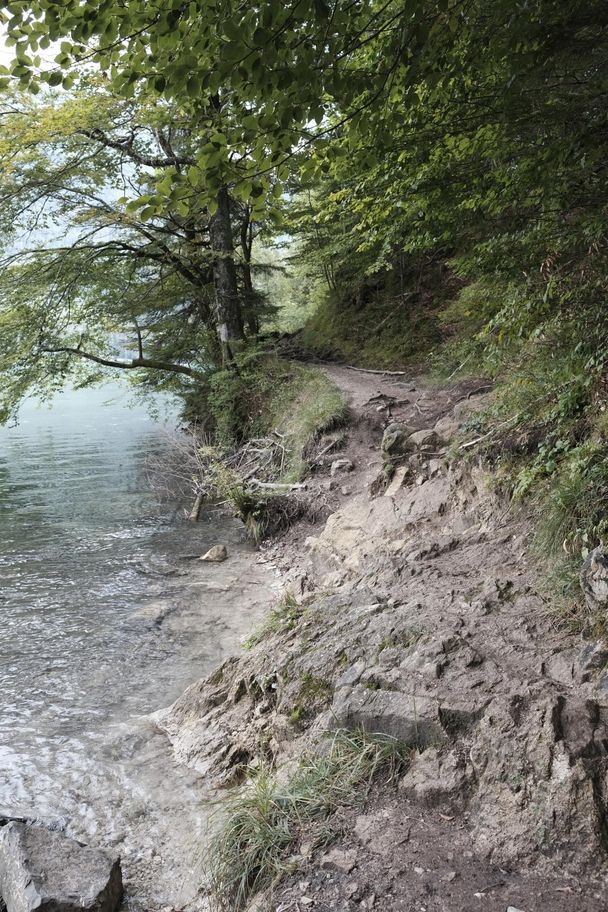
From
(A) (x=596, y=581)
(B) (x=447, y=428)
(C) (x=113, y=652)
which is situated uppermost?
(B) (x=447, y=428)

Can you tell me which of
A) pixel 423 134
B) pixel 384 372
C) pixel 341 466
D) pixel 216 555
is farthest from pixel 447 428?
pixel 384 372

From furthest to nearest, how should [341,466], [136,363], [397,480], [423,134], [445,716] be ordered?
[136,363] < [341,466] < [397,480] < [423,134] < [445,716]

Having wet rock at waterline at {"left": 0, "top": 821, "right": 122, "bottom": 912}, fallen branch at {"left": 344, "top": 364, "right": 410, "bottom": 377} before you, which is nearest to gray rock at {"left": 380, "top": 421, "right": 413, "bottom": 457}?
fallen branch at {"left": 344, "top": 364, "right": 410, "bottom": 377}

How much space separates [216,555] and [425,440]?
434cm

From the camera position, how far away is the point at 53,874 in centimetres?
359

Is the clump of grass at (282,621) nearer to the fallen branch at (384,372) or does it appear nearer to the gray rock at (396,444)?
the gray rock at (396,444)

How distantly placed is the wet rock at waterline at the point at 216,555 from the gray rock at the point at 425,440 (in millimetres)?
4023

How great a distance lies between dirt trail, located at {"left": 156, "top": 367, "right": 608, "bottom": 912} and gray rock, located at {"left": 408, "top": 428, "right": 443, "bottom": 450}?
4.34 ft

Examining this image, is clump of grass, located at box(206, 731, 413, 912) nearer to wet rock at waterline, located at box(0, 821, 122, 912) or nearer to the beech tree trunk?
wet rock at waterline, located at box(0, 821, 122, 912)

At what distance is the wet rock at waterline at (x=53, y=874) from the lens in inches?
134

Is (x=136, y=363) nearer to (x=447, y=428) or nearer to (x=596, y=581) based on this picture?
(x=447, y=428)

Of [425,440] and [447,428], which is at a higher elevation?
[447,428]

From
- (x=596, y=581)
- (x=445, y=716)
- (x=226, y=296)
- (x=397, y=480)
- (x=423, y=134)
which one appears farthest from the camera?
(x=226, y=296)

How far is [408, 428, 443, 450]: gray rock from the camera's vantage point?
905 cm
